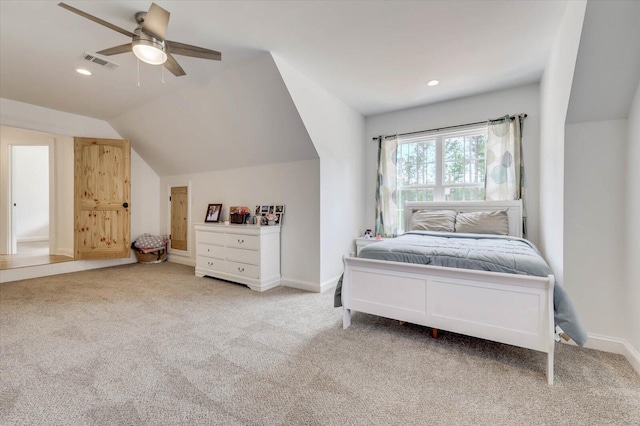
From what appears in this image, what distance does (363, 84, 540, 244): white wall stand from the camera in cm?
320

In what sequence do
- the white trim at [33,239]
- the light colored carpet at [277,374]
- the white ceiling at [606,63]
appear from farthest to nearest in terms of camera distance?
1. the white trim at [33,239]
2. the white ceiling at [606,63]
3. the light colored carpet at [277,374]

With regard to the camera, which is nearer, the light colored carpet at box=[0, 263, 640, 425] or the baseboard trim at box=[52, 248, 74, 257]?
the light colored carpet at box=[0, 263, 640, 425]

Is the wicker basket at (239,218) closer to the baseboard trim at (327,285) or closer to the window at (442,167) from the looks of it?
the baseboard trim at (327,285)

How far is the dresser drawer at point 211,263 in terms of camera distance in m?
3.72

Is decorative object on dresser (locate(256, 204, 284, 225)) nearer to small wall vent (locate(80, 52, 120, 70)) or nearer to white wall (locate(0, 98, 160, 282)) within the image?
small wall vent (locate(80, 52, 120, 70))

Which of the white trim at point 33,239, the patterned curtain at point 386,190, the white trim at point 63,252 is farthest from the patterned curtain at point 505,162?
the white trim at point 33,239

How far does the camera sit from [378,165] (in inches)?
168

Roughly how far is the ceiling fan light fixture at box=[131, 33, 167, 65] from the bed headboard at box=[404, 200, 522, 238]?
10.9ft

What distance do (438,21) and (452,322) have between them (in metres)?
2.28

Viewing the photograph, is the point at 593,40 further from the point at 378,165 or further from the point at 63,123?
the point at 63,123

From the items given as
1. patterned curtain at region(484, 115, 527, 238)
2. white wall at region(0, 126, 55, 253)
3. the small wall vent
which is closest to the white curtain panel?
patterned curtain at region(484, 115, 527, 238)

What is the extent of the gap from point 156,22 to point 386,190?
11.1 ft

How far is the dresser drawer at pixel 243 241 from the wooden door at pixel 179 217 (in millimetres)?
1730

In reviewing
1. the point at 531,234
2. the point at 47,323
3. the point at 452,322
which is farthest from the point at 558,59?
the point at 47,323
